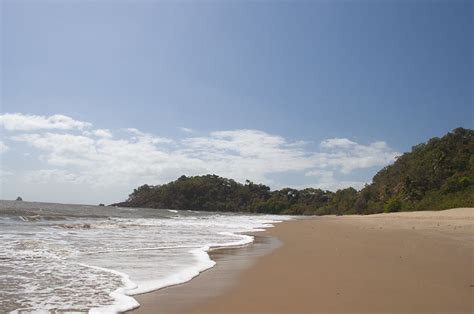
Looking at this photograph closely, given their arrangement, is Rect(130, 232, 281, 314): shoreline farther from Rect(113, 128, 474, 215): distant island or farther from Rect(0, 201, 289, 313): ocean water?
Rect(113, 128, 474, 215): distant island

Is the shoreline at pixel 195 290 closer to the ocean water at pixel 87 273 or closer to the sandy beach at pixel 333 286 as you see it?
the sandy beach at pixel 333 286

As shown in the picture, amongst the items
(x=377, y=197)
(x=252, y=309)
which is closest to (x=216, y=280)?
(x=252, y=309)

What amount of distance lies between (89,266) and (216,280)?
2728 millimetres

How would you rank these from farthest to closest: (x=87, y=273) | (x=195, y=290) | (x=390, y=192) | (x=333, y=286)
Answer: (x=390, y=192) < (x=87, y=273) < (x=195, y=290) < (x=333, y=286)

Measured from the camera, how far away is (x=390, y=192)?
210ft

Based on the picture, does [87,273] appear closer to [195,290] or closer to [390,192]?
[195,290]

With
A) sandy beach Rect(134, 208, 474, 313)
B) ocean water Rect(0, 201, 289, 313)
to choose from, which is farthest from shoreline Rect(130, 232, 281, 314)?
ocean water Rect(0, 201, 289, 313)

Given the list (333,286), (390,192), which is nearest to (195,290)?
(333,286)

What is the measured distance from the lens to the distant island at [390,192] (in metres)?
49.1

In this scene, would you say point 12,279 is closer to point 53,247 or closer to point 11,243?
point 53,247

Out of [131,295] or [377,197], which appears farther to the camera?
[377,197]

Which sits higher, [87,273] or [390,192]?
[390,192]

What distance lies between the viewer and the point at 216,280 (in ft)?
22.0

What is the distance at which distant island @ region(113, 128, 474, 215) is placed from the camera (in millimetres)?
49125
